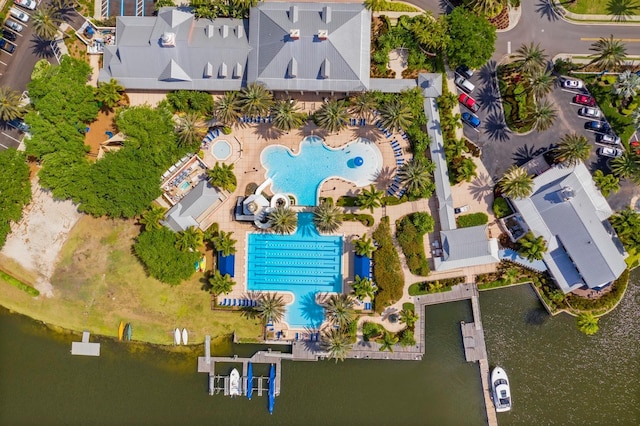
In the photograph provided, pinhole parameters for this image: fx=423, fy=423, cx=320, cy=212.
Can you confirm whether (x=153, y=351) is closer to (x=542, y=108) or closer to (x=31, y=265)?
(x=31, y=265)

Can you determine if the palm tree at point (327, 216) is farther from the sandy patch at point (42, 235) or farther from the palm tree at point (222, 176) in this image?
the sandy patch at point (42, 235)

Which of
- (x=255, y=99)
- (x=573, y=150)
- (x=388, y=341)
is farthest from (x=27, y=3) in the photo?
(x=573, y=150)

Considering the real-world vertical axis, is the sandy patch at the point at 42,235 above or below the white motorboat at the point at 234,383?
above

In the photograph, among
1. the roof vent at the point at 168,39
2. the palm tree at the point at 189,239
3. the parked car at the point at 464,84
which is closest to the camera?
the roof vent at the point at 168,39

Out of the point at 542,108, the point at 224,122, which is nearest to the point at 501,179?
the point at 542,108

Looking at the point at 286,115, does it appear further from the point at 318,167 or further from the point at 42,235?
the point at 42,235

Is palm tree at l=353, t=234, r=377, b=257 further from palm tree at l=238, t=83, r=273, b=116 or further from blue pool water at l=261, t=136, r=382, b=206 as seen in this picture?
palm tree at l=238, t=83, r=273, b=116

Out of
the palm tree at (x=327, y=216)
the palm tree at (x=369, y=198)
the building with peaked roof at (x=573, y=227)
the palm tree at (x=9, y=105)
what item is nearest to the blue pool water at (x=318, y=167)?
the palm tree at (x=369, y=198)
